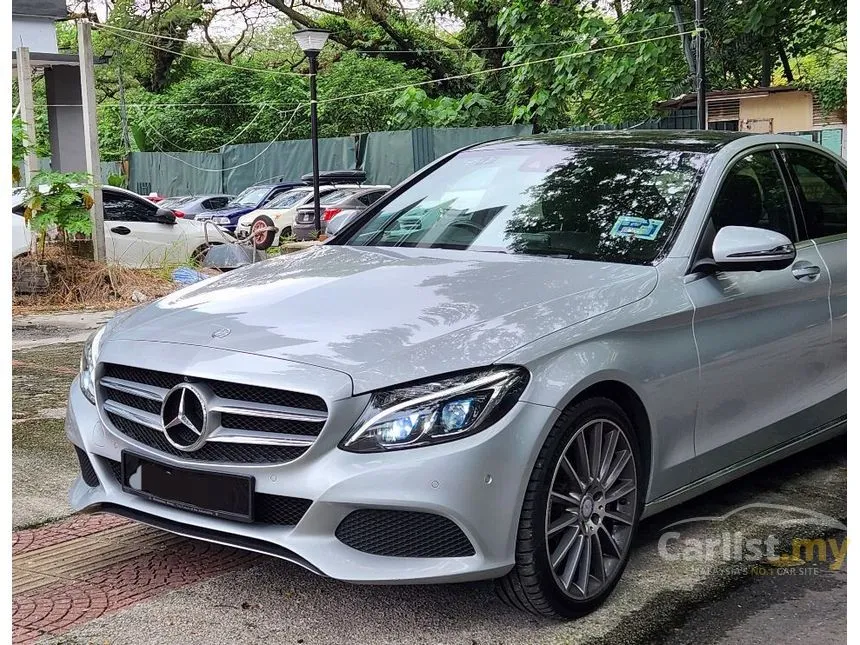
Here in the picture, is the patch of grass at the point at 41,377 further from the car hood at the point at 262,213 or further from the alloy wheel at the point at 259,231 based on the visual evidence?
the car hood at the point at 262,213

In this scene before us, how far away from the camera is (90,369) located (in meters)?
3.49

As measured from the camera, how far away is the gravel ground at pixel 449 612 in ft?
10.2

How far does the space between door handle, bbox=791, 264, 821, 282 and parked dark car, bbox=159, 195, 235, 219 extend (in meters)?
19.2

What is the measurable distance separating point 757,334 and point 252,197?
787 inches

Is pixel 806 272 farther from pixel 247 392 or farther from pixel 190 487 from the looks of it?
pixel 190 487

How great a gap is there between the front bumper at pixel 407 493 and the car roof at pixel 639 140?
175 cm

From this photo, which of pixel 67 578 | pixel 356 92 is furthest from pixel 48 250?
pixel 356 92

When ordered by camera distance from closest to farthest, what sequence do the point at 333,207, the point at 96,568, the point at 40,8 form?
the point at 96,568, the point at 40,8, the point at 333,207

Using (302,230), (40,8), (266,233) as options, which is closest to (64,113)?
(40,8)

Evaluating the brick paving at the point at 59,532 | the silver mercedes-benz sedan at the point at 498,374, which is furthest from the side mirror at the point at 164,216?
the brick paving at the point at 59,532

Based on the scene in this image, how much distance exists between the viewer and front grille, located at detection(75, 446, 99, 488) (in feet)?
11.2

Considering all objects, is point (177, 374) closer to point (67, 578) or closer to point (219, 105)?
point (67, 578)

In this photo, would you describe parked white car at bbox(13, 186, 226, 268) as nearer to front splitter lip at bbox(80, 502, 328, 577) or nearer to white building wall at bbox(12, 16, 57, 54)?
white building wall at bbox(12, 16, 57, 54)

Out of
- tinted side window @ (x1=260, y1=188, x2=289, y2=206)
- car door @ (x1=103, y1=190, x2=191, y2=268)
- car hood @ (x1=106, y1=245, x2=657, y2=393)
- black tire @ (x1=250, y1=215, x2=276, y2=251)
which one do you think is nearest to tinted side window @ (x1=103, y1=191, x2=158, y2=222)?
car door @ (x1=103, y1=190, x2=191, y2=268)
